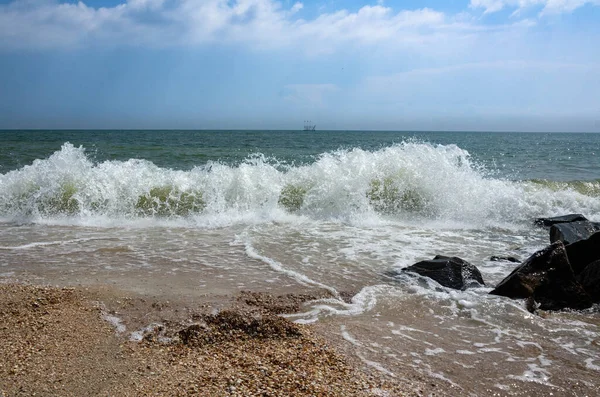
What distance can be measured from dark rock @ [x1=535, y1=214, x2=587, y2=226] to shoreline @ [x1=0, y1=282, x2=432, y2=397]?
7.17m

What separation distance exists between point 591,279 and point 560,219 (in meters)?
4.81

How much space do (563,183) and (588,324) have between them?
43.2 feet

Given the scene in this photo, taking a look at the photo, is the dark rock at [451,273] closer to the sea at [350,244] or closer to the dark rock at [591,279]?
the sea at [350,244]

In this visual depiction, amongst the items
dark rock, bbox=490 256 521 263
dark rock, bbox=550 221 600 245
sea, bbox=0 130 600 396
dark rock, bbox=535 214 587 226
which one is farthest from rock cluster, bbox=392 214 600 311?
dark rock, bbox=535 214 587 226

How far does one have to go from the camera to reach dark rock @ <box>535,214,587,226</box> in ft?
29.9

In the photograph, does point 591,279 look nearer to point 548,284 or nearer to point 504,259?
point 548,284

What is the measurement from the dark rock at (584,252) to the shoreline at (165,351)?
3.63 metres

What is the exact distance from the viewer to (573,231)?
23.1 ft

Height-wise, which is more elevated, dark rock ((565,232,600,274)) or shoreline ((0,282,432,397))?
dark rock ((565,232,600,274))

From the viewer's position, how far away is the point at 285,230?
8672 millimetres

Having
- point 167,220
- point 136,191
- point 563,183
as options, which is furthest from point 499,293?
point 563,183

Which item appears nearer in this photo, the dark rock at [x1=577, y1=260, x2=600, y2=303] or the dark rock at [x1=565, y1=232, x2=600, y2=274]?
the dark rock at [x1=577, y1=260, x2=600, y2=303]

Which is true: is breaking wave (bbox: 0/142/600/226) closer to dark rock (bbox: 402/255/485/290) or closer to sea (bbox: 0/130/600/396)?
sea (bbox: 0/130/600/396)

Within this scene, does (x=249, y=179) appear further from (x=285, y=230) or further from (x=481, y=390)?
(x=481, y=390)
